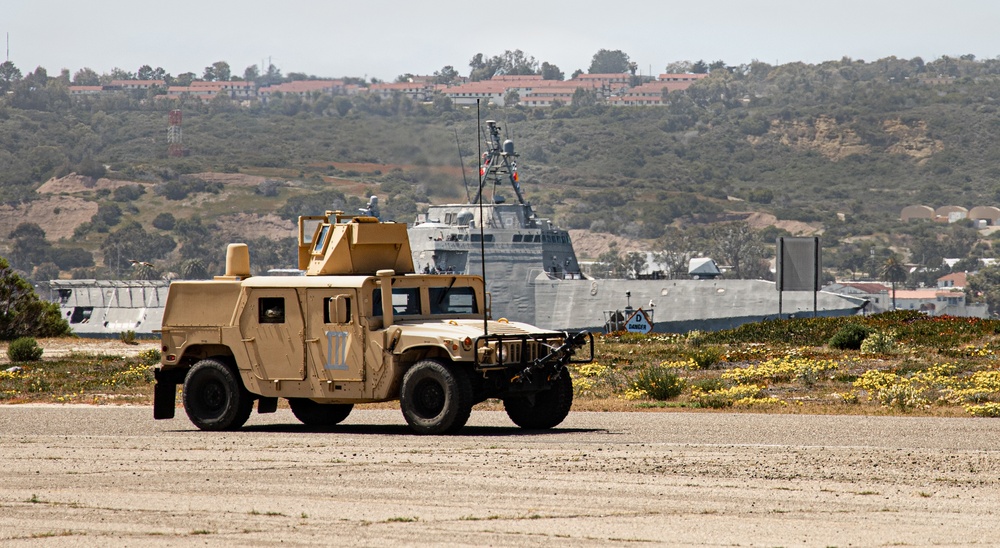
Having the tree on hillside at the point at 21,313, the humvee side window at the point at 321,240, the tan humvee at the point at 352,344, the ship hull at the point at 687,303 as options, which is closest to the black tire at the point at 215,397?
the tan humvee at the point at 352,344

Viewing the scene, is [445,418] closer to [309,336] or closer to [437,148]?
[309,336]

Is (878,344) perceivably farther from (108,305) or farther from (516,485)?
(108,305)

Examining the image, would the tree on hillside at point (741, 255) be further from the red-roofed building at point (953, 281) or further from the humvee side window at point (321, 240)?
the humvee side window at point (321, 240)

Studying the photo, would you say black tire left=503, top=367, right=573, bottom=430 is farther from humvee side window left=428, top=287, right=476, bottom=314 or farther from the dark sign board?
the dark sign board

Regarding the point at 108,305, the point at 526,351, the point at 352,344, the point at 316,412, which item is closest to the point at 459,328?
the point at 526,351

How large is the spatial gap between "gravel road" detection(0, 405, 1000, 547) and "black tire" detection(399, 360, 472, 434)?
10.1 inches

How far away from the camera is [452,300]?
16.5m

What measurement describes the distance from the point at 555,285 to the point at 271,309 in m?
53.1

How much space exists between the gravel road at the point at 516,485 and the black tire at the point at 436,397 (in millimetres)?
Result: 256

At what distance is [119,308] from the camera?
92188mm

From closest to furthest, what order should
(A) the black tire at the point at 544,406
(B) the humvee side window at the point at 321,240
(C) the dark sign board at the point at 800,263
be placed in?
1. (A) the black tire at the point at 544,406
2. (B) the humvee side window at the point at 321,240
3. (C) the dark sign board at the point at 800,263

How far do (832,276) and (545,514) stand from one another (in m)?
192

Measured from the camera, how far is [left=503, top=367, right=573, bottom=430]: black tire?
16.0 metres

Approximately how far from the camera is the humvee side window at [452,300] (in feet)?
53.6
